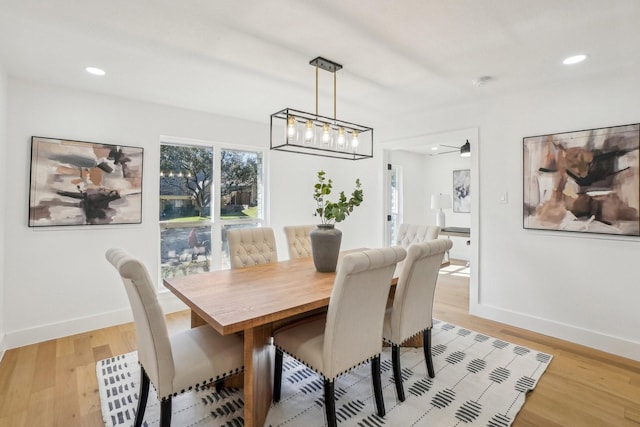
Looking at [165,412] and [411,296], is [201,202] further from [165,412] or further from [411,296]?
[411,296]

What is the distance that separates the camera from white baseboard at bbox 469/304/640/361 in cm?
265

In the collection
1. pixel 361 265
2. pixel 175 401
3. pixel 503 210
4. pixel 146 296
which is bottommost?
pixel 175 401

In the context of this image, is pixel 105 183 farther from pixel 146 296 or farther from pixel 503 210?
pixel 503 210

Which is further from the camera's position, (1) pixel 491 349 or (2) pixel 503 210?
(2) pixel 503 210

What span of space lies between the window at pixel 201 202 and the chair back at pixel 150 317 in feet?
7.78

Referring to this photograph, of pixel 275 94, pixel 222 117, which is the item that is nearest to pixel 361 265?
pixel 275 94

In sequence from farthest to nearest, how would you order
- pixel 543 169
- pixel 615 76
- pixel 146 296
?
pixel 543 169 → pixel 615 76 → pixel 146 296

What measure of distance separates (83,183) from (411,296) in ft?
10.4

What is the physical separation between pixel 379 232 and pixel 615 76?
2905mm

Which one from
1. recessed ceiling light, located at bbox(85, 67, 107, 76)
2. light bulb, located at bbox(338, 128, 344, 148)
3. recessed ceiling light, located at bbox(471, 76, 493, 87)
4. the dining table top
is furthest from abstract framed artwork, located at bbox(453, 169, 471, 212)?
recessed ceiling light, located at bbox(85, 67, 107, 76)

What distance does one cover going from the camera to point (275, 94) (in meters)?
3.20

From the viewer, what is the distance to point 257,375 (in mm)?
1685

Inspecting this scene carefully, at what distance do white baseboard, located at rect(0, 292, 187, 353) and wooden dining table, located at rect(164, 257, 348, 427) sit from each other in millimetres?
1674

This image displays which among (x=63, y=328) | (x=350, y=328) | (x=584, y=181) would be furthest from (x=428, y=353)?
(x=63, y=328)
